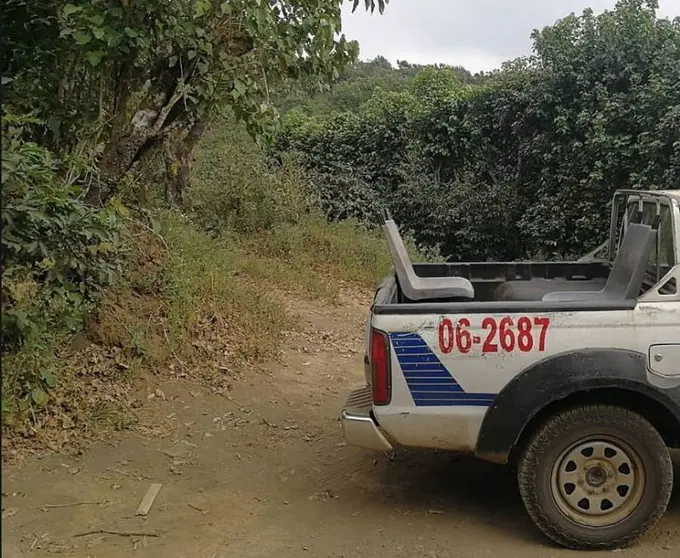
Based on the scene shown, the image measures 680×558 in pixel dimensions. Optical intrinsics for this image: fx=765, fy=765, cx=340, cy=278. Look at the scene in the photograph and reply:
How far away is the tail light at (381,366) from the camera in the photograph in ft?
12.2

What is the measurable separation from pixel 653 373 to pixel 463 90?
13.0 metres

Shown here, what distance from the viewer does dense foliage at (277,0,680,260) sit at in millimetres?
12641

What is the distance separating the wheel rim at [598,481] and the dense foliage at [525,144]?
936 centimetres

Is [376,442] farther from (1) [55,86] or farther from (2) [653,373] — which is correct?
(1) [55,86]

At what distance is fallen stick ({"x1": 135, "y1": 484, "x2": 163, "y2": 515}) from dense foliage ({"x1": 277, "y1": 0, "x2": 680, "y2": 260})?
10024 millimetres

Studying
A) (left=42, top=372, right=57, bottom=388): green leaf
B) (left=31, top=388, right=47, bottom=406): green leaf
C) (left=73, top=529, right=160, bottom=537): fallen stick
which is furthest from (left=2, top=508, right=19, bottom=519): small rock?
(left=42, top=372, right=57, bottom=388): green leaf

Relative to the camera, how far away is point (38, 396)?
5.30 metres

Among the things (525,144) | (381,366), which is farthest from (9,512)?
(525,144)

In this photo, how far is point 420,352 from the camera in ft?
12.1

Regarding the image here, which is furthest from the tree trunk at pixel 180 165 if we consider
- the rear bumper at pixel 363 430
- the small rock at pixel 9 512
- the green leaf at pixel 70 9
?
the rear bumper at pixel 363 430

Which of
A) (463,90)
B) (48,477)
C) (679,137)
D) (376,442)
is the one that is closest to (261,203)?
(463,90)

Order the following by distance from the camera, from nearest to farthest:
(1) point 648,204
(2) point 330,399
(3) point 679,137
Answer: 1. (1) point 648,204
2. (2) point 330,399
3. (3) point 679,137

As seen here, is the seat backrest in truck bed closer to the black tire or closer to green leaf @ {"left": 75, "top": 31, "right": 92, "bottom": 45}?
the black tire

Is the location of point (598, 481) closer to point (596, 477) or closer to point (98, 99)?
point (596, 477)
